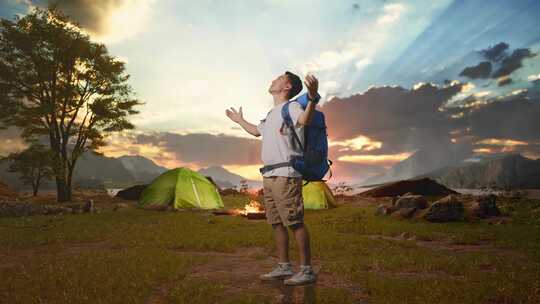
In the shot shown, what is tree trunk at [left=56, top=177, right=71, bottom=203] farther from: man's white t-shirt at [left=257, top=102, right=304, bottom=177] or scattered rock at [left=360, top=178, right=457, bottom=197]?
man's white t-shirt at [left=257, top=102, right=304, bottom=177]

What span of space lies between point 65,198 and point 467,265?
30.5m

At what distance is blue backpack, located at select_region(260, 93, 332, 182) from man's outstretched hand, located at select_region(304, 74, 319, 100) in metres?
0.44

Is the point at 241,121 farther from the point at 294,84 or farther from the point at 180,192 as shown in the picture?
the point at 180,192

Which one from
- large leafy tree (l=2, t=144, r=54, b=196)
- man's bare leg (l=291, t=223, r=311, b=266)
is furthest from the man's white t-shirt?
large leafy tree (l=2, t=144, r=54, b=196)

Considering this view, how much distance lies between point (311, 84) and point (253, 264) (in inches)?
177

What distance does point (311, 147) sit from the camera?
20.7 ft

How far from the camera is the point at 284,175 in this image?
625cm

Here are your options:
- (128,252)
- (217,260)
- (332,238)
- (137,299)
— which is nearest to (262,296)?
(137,299)

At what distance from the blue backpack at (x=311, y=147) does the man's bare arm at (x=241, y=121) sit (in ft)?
3.26

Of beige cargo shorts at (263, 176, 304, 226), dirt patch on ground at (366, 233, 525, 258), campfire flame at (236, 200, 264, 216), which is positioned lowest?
dirt patch on ground at (366, 233, 525, 258)

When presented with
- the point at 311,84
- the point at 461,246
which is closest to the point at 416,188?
the point at 461,246

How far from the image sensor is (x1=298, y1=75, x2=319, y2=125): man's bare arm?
5715mm

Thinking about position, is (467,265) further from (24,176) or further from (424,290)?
(24,176)

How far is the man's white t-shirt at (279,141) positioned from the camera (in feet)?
20.6
